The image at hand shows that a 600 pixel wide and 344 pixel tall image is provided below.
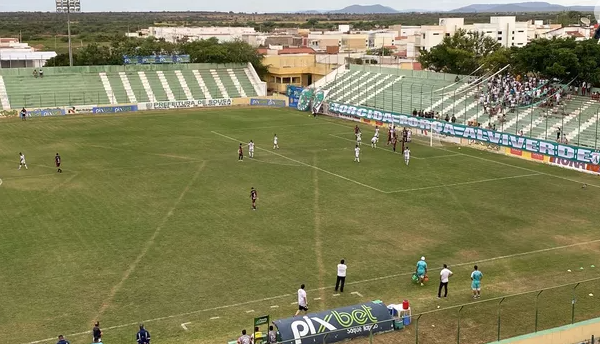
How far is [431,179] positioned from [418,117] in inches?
839

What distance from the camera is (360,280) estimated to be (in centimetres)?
2736

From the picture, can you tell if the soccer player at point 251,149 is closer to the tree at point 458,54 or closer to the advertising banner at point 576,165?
the advertising banner at point 576,165

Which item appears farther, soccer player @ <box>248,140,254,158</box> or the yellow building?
the yellow building

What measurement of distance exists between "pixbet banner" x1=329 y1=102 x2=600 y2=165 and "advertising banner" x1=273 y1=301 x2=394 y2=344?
105 feet

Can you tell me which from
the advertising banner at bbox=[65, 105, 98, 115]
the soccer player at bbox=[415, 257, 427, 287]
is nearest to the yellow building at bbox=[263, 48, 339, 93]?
the advertising banner at bbox=[65, 105, 98, 115]

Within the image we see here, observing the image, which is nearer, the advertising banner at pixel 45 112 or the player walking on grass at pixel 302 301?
the player walking on grass at pixel 302 301

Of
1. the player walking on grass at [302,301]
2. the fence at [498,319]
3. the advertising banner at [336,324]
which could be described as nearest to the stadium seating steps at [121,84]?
the player walking on grass at [302,301]

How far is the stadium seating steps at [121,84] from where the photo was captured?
271 feet

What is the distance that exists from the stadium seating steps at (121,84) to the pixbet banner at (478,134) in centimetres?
2055

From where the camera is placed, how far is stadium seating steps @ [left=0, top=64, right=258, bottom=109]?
82.6m

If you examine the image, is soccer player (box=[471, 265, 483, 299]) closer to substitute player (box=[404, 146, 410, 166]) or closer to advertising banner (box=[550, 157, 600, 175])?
substitute player (box=[404, 146, 410, 166])

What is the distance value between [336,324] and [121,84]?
242 ft

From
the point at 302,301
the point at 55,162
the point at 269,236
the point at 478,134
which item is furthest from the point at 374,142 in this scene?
the point at 302,301

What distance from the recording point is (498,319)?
69.4 feet
